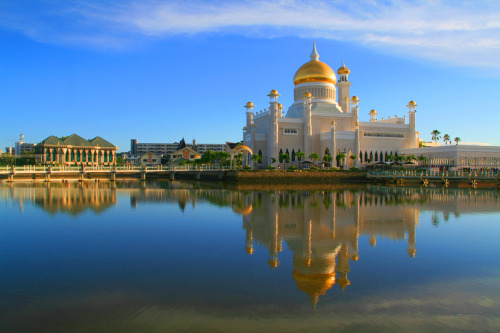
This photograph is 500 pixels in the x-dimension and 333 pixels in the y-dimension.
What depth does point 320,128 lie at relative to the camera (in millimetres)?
54719

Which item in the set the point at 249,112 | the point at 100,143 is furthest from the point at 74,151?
the point at 249,112

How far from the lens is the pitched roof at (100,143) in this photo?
7373 cm

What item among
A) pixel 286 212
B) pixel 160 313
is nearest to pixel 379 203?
pixel 286 212

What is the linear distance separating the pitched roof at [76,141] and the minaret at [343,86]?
4424cm

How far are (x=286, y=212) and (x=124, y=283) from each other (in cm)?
1243

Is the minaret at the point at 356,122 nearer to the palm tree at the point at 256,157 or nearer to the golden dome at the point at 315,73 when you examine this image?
the golden dome at the point at 315,73

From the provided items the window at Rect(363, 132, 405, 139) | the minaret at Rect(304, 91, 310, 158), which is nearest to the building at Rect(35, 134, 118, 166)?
the minaret at Rect(304, 91, 310, 158)

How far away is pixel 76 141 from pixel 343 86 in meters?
46.5

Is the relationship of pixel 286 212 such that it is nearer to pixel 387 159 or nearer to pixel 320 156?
pixel 320 156

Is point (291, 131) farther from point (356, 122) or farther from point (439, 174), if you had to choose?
point (439, 174)

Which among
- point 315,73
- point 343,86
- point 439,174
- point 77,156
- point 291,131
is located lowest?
point 439,174

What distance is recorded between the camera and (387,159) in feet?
179

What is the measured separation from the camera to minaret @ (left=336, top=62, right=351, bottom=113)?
59.1 metres

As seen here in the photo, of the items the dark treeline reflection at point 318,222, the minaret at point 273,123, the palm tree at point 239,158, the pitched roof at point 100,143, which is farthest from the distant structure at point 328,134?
the pitched roof at point 100,143
